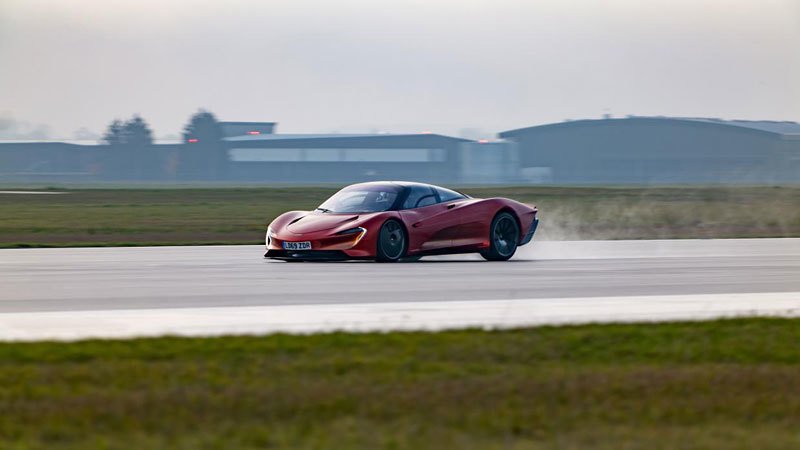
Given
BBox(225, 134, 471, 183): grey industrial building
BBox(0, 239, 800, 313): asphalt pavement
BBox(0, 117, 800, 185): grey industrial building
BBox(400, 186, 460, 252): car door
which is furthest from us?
BBox(225, 134, 471, 183): grey industrial building

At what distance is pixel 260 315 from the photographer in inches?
408

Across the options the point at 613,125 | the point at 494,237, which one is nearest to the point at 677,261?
the point at 494,237

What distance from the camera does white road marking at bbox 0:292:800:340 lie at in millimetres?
9391

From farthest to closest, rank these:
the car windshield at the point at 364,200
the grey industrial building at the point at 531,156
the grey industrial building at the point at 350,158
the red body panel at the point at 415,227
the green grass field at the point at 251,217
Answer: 1. the grey industrial building at the point at 350,158
2. the grey industrial building at the point at 531,156
3. the green grass field at the point at 251,217
4. the car windshield at the point at 364,200
5. the red body panel at the point at 415,227

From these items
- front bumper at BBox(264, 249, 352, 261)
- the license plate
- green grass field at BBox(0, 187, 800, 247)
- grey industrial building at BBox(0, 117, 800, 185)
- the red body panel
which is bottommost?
green grass field at BBox(0, 187, 800, 247)

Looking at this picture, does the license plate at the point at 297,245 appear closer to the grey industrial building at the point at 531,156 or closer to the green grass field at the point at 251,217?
the green grass field at the point at 251,217

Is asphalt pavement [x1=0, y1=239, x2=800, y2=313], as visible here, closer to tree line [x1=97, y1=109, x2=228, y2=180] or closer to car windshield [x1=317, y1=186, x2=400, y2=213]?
car windshield [x1=317, y1=186, x2=400, y2=213]

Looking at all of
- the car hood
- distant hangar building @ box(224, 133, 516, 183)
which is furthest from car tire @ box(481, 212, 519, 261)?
distant hangar building @ box(224, 133, 516, 183)

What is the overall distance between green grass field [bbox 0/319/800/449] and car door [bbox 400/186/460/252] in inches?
314

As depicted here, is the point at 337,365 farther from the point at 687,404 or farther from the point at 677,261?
the point at 677,261

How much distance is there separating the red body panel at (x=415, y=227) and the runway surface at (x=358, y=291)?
0.32 metres

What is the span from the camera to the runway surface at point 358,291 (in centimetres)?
1005

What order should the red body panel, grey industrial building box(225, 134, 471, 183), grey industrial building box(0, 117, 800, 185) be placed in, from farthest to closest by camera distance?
grey industrial building box(225, 134, 471, 183) < grey industrial building box(0, 117, 800, 185) < the red body panel

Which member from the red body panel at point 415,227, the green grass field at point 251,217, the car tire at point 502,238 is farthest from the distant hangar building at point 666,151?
the red body panel at point 415,227
